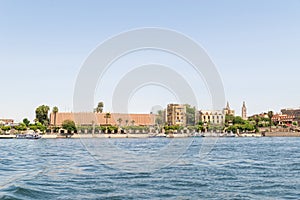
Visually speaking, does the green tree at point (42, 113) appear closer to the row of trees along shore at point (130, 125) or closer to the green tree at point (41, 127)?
the row of trees along shore at point (130, 125)

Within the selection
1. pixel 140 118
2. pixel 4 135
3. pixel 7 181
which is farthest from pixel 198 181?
pixel 140 118

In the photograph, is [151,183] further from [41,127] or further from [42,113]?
[42,113]

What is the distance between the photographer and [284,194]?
16.6 meters

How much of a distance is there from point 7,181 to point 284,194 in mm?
12404

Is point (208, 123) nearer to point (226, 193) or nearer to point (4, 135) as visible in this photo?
point (4, 135)

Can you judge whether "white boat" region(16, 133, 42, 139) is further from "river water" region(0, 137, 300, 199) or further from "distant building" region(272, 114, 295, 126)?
"distant building" region(272, 114, 295, 126)

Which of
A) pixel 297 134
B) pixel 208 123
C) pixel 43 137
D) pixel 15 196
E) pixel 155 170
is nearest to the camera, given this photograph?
pixel 15 196

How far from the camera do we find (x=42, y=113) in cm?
12319

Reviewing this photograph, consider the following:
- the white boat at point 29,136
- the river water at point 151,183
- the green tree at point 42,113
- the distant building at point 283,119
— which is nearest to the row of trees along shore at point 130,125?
the green tree at point 42,113

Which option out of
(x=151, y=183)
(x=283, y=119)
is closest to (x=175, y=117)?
(x=283, y=119)

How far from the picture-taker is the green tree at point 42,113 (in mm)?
122500

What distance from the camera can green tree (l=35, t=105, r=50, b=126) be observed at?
122500mm

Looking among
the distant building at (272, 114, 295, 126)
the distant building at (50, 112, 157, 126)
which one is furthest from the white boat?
the distant building at (272, 114, 295, 126)

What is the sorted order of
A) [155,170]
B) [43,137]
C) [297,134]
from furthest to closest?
[297,134] → [43,137] → [155,170]
